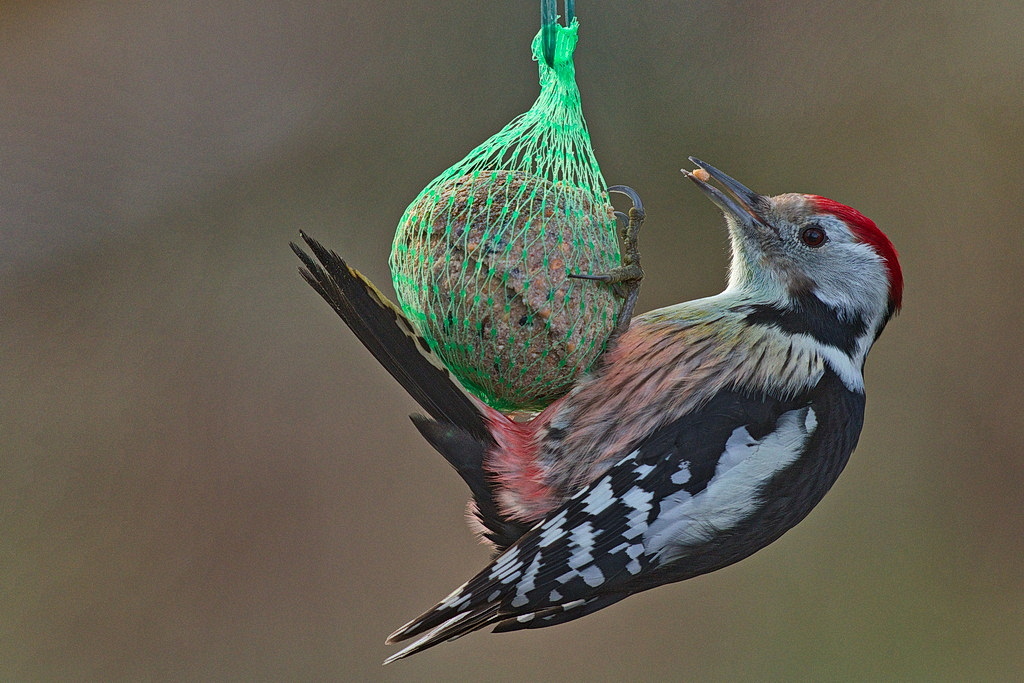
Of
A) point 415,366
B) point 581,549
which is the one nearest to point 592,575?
point 581,549

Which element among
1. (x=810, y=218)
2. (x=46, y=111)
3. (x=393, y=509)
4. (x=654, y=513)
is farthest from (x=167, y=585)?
(x=810, y=218)

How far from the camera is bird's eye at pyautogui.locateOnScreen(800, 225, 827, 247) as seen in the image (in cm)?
213

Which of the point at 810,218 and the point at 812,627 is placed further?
the point at 812,627

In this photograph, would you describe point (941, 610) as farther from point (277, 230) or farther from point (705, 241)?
point (277, 230)

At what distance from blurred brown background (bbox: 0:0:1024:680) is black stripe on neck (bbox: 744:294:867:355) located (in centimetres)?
155

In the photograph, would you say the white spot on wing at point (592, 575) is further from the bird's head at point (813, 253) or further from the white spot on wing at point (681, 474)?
the bird's head at point (813, 253)

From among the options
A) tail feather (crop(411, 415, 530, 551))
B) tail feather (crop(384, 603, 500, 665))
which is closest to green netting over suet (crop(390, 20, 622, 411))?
tail feather (crop(411, 415, 530, 551))

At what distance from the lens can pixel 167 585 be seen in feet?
13.0

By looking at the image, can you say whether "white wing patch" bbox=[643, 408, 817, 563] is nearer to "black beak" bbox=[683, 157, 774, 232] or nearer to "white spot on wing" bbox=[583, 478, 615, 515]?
"white spot on wing" bbox=[583, 478, 615, 515]

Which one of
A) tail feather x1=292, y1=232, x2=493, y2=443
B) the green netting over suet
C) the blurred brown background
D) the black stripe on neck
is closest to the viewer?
the green netting over suet

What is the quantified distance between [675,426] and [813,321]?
1.19 ft

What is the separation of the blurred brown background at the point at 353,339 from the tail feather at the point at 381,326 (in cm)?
184

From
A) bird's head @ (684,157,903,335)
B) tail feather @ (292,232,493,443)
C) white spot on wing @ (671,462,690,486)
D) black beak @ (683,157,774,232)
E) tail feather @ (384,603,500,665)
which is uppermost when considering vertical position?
tail feather @ (292,232,493,443)

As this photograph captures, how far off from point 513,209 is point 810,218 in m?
0.65
